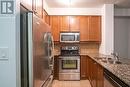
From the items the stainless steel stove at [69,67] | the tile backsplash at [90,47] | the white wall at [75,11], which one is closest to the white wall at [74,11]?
the white wall at [75,11]

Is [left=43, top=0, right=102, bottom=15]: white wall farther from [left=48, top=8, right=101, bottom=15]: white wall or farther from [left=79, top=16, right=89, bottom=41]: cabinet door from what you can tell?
[left=79, top=16, right=89, bottom=41]: cabinet door

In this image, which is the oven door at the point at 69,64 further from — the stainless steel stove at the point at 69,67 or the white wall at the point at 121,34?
the white wall at the point at 121,34

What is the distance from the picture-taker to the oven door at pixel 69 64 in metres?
6.84

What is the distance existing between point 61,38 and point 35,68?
4.80 meters

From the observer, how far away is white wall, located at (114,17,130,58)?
25.1ft

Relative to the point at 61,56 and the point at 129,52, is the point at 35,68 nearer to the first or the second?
the point at 61,56

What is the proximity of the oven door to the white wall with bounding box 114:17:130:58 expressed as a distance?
181 cm

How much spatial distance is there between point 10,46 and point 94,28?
536 centimetres

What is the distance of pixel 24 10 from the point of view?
2.51m

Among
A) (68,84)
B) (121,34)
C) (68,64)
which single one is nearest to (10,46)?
(68,84)

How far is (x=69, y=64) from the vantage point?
688cm

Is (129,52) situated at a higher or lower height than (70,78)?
higher

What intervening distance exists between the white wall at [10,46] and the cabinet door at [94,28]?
17.3 feet

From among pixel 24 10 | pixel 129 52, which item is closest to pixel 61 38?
pixel 129 52
